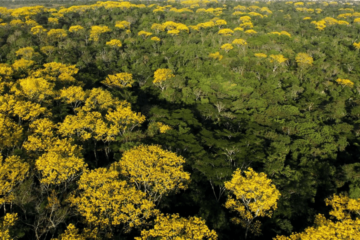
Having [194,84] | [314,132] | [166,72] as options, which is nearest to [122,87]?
[166,72]

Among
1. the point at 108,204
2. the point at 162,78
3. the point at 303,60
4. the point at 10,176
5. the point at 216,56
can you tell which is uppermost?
the point at 10,176

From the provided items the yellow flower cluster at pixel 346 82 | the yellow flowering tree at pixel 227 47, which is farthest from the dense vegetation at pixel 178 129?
the yellow flowering tree at pixel 227 47

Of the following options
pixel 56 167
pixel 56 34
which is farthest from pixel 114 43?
pixel 56 167

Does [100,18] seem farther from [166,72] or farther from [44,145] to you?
[44,145]

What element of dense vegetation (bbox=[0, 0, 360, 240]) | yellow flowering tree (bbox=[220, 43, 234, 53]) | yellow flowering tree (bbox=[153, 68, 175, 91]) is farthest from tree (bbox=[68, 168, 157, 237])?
yellow flowering tree (bbox=[220, 43, 234, 53])

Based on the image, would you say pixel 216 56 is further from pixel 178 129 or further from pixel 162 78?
pixel 178 129

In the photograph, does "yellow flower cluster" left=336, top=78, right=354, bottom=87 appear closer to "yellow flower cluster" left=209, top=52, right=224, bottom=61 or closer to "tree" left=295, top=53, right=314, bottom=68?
"tree" left=295, top=53, right=314, bottom=68
